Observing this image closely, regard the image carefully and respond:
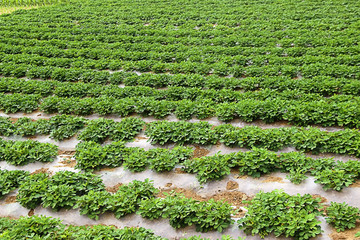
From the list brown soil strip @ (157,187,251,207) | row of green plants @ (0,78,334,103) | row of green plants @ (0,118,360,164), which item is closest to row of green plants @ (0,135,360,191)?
row of green plants @ (0,118,360,164)

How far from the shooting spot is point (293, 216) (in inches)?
181

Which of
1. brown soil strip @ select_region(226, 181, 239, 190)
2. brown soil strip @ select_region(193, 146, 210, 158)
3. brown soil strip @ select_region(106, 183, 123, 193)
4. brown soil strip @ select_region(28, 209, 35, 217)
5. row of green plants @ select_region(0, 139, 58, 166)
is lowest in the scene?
brown soil strip @ select_region(226, 181, 239, 190)

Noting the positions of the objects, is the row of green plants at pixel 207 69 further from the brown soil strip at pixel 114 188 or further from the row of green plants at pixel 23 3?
the row of green plants at pixel 23 3

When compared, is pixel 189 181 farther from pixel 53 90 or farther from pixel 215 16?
pixel 215 16

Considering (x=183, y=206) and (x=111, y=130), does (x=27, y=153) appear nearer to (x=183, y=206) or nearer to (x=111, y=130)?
(x=111, y=130)

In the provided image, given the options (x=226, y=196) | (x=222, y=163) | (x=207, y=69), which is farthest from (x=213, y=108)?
(x=226, y=196)

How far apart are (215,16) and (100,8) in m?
9.64

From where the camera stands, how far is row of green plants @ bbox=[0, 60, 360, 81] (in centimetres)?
939

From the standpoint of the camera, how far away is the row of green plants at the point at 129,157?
6285 mm

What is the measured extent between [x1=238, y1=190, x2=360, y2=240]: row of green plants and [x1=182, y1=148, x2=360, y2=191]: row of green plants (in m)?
0.69

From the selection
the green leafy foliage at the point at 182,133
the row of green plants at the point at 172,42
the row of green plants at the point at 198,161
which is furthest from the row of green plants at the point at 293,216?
the row of green plants at the point at 172,42

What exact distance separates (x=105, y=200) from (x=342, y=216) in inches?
157

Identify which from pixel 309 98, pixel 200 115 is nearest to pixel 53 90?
pixel 200 115

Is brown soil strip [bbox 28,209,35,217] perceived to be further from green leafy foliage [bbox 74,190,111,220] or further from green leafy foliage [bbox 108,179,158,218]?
green leafy foliage [bbox 108,179,158,218]
